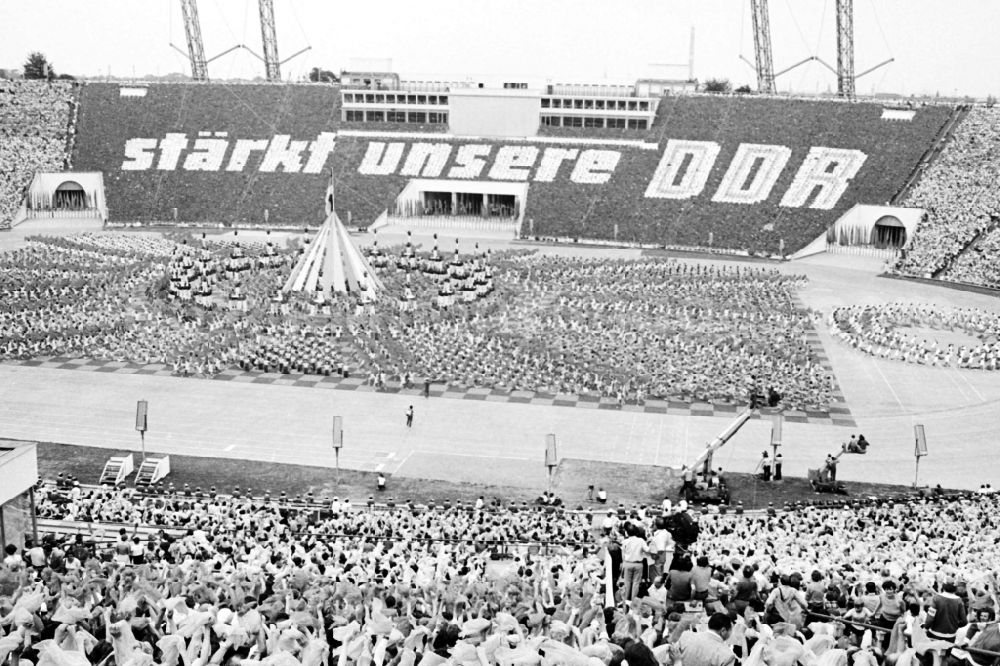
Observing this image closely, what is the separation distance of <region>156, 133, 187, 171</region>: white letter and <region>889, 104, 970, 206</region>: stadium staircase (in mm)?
51624

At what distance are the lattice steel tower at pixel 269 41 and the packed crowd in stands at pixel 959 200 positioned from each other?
67.7m

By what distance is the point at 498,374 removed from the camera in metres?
41.8

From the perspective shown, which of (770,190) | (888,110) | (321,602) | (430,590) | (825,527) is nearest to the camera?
(321,602)

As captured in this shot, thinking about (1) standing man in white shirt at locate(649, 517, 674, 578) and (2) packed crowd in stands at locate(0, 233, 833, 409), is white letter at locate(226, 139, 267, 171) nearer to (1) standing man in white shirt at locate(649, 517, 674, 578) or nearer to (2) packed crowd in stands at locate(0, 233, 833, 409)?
(2) packed crowd in stands at locate(0, 233, 833, 409)

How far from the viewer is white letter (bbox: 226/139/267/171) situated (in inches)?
3376

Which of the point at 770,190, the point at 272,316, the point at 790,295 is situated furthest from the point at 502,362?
the point at 770,190

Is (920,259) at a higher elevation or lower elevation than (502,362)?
higher

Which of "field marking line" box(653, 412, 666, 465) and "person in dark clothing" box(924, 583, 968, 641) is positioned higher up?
"person in dark clothing" box(924, 583, 968, 641)

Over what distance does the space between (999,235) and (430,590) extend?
192 ft

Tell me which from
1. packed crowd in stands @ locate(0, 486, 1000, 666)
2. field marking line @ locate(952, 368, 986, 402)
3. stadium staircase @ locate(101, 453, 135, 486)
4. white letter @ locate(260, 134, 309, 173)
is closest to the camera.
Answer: packed crowd in stands @ locate(0, 486, 1000, 666)

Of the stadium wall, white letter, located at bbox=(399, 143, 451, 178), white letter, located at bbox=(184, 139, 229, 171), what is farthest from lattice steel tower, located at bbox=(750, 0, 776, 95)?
white letter, located at bbox=(184, 139, 229, 171)

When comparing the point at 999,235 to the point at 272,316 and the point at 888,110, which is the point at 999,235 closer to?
the point at 888,110

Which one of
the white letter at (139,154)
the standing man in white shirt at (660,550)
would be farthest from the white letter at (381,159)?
the standing man in white shirt at (660,550)

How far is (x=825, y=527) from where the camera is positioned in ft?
77.0
